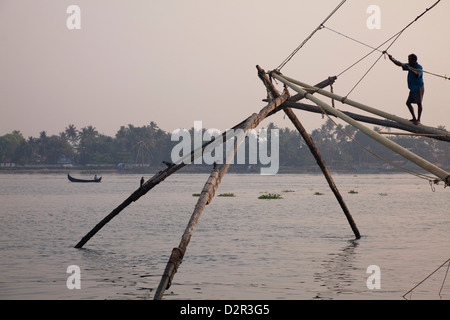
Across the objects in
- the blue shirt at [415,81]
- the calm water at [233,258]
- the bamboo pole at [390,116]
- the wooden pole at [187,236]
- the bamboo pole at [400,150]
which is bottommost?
the calm water at [233,258]

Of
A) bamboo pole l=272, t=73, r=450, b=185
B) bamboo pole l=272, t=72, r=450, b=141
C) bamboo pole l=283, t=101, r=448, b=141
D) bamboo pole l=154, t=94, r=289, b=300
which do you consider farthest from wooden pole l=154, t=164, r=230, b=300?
bamboo pole l=283, t=101, r=448, b=141

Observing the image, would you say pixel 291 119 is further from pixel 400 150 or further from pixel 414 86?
pixel 400 150

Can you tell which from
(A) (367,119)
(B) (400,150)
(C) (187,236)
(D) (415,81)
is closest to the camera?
(C) (187,236)

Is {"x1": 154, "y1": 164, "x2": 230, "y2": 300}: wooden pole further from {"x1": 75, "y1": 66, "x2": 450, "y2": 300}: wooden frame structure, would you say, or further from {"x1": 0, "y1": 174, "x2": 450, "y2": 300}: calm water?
{"x1": 0, "y1": 174, "x2": 450, "y2": 300}: calm water

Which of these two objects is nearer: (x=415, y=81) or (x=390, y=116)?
(x=415, y=81)

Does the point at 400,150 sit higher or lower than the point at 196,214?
higher

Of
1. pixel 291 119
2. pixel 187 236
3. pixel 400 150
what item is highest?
pixel 291 119

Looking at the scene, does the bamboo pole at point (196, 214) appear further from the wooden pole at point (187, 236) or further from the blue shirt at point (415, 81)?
the blue shirt at point (415, 81)

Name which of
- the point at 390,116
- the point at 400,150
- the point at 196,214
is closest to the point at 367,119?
the point at 390,116

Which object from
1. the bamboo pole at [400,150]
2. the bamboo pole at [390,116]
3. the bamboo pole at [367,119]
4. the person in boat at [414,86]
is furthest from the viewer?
the bamboo pole at [367,119]

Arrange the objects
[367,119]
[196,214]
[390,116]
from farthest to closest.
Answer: [367,119] → [390,116] → [196,214]

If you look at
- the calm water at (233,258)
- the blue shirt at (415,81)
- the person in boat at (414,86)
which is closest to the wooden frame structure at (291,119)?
the person in boat at (414,86)
